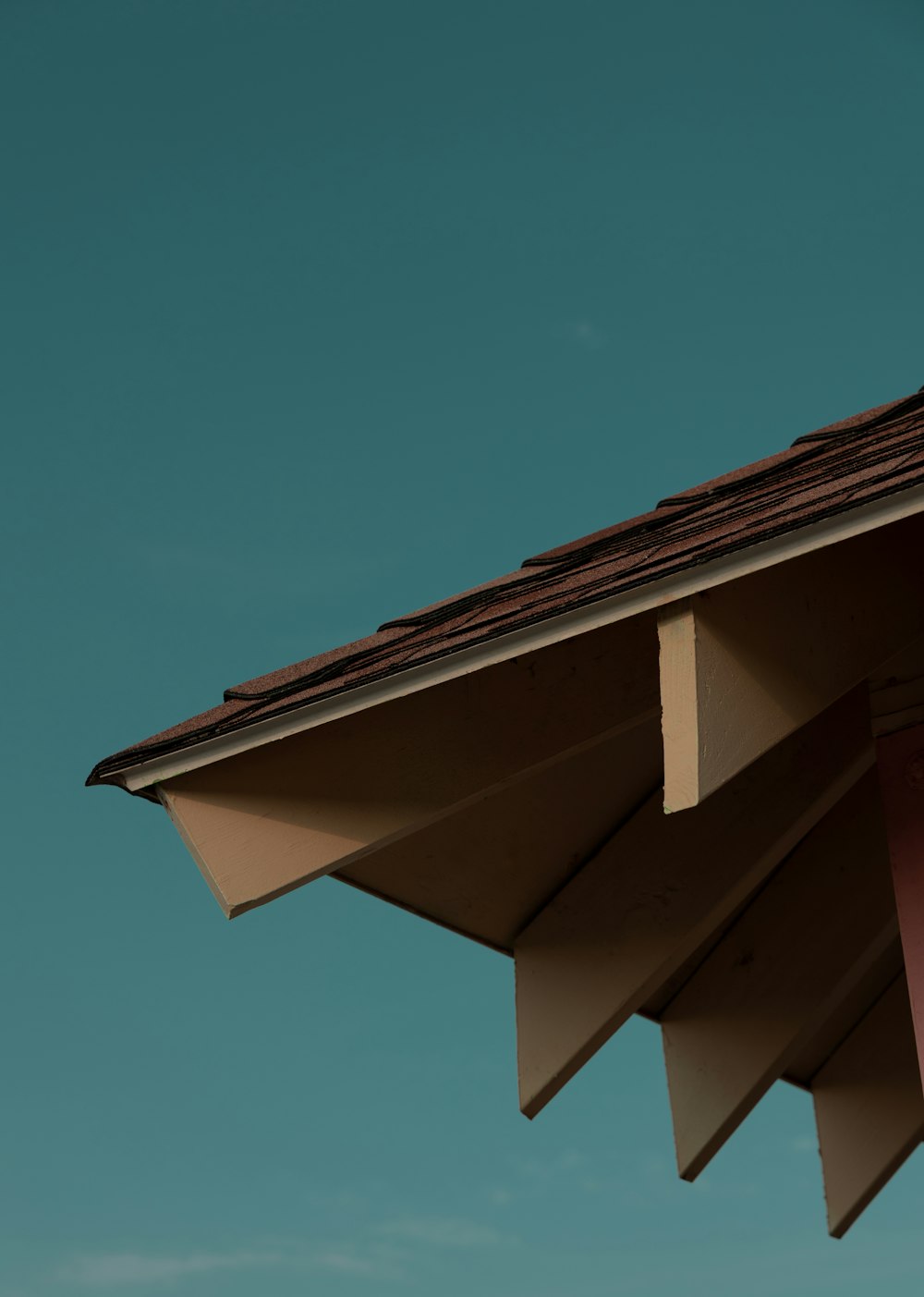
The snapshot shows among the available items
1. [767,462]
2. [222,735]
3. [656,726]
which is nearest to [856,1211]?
[656,726]

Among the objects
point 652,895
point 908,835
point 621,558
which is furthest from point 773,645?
point 652,895

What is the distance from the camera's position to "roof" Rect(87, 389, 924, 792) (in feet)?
9.19

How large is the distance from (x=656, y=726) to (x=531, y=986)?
73 cm

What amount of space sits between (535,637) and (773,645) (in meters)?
0.41

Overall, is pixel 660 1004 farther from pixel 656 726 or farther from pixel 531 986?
pixel 656 726

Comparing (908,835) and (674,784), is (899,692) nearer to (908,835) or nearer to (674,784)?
(908,835)

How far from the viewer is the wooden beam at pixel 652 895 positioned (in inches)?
154

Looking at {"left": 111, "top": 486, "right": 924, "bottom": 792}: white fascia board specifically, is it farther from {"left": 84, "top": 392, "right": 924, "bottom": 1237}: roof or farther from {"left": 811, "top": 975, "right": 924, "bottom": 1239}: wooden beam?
{"left": 811, "top": 975, "right": 924, "bottom": 1239}: wooden beam

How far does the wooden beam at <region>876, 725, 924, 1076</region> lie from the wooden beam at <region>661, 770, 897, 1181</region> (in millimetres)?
759

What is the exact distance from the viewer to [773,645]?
2.93 meters

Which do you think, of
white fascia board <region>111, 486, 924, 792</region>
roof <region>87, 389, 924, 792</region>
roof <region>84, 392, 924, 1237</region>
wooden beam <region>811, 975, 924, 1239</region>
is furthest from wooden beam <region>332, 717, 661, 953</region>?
wooden beam <region>811, 975, 924, 1239</region>

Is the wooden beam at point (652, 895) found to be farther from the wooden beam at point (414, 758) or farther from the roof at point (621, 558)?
the wooden beam at point (414, 758)

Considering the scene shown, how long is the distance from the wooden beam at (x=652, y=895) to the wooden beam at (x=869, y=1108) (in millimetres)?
1058

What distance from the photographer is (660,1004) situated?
4445mm
